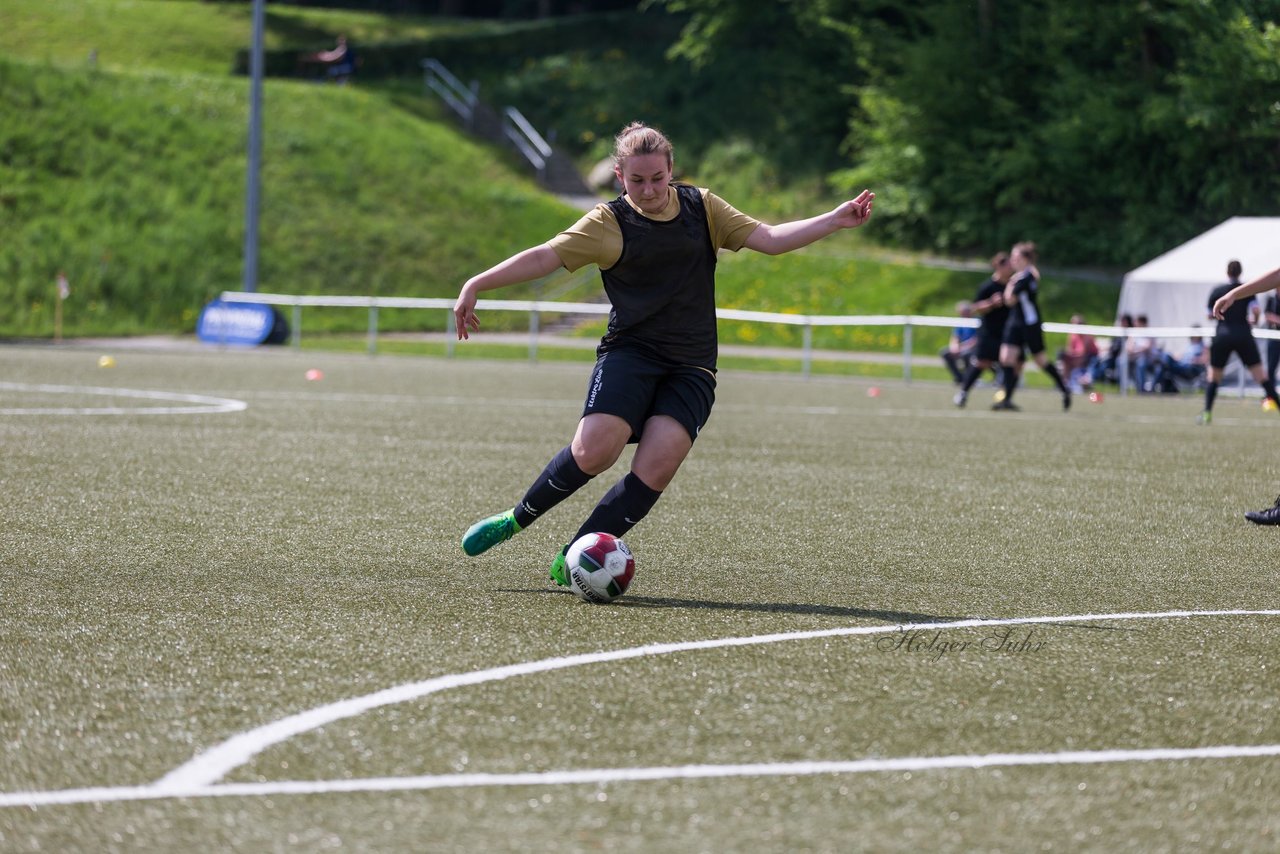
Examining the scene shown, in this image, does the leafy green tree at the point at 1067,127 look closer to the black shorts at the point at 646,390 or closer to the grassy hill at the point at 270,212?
the grassy hill at the point at 270,212

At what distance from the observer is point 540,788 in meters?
3.79

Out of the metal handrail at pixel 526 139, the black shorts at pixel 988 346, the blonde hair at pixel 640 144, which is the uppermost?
the metal handrail at pixel 526 139

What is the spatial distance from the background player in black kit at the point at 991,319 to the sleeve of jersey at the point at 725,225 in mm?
14032

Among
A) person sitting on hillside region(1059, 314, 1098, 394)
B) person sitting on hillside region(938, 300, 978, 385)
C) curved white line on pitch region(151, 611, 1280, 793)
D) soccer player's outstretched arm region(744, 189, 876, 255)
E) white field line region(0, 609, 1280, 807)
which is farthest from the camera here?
person sitting on hillside region(1059, 314, 1098, 394)

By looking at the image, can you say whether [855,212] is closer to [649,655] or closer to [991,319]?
[649,655]

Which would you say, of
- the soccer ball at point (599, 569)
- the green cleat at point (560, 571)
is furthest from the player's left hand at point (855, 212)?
the green cleat at point (560, 571)

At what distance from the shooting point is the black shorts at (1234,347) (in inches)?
702

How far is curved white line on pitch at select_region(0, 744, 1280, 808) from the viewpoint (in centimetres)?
371

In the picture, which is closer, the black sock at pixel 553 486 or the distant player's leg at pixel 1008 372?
the black sock at pixel 553 486

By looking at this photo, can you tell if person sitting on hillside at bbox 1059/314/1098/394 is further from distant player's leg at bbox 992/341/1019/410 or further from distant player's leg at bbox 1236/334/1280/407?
distant player's leg at bbox 1236/334/1280/407

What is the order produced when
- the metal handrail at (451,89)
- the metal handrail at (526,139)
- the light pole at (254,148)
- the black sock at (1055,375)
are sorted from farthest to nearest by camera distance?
the metal handrail at (451,89) < the metal handrail at (526,139) < the light pole at (254,148) < the black sock at (1055,375)

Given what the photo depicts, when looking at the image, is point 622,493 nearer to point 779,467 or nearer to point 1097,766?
point 1097,766

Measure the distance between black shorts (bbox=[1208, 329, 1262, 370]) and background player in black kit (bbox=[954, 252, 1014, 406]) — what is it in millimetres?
2998

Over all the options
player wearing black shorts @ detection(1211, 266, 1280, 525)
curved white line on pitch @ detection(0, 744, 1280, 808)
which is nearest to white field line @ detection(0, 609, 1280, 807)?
curved white line on pitch @ detection(0, 744, 1280, 808)
